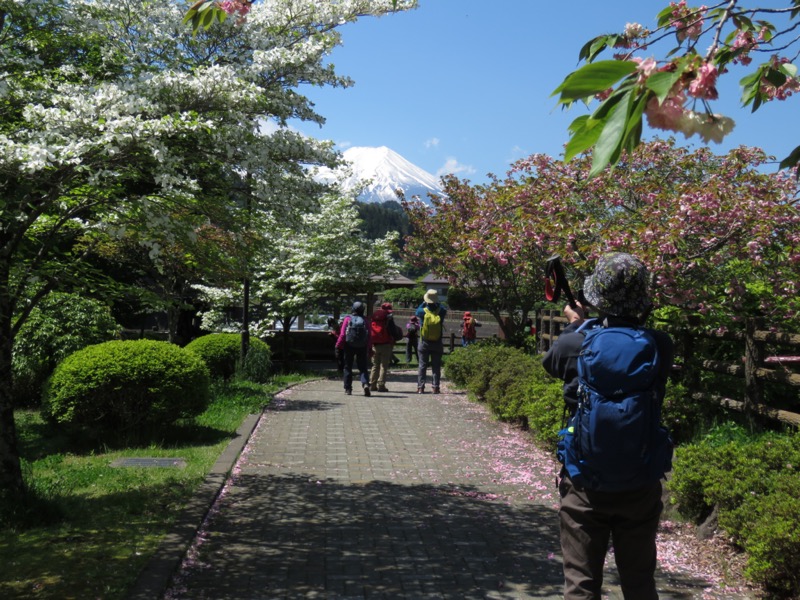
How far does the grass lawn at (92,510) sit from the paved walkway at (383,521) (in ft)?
1.05

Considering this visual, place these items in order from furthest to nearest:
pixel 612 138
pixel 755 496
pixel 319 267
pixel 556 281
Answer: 1. pixel 319 267
2. pixel 755 496
3. pixel 556 281
4. pixel 612 138

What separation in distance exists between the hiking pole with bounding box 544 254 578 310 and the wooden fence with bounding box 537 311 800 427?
3.18 m

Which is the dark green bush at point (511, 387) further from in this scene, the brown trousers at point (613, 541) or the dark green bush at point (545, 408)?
the brown trousers at point (613, 541)

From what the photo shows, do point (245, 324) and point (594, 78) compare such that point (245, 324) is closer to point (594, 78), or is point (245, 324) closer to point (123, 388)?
point (123, 388)

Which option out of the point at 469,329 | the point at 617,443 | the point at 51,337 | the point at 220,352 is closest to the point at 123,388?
the point at 51,337

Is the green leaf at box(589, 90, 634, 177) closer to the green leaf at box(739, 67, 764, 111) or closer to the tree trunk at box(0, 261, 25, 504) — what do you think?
the green leaf at box(739, 67, 764, 111)

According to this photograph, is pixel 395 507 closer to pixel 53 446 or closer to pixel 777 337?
pixel 777 337

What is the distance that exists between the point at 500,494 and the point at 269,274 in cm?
1419

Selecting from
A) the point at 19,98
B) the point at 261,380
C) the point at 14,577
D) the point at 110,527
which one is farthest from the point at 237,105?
the point at 261,380

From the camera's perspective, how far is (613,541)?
3.34 metres

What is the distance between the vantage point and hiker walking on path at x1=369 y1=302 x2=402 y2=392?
1540 centimetres

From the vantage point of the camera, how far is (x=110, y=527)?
573cm

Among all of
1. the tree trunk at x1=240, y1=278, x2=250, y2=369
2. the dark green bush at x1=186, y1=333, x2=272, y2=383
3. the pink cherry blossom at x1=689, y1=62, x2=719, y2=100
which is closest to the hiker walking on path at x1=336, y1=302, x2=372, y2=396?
the tree trunk at x1=240, y1=278, x2=250, y2=369

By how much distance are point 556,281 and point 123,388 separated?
245 inches
